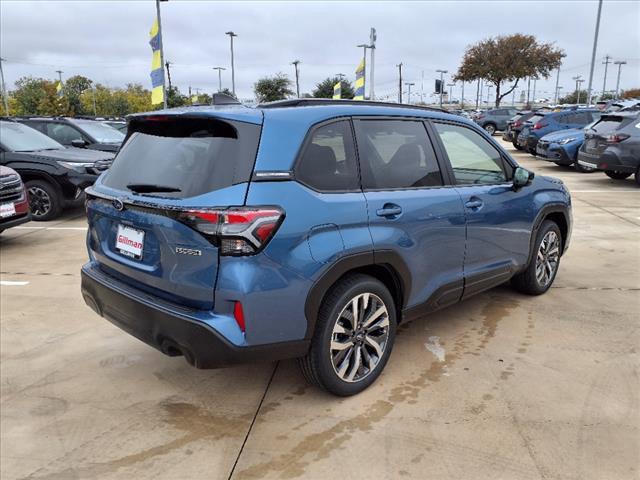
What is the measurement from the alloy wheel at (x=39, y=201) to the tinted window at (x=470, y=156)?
7110 millimetres

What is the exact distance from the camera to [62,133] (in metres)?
11.3

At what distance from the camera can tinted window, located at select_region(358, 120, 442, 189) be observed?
10.1 ft

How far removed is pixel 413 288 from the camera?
3.27 meters

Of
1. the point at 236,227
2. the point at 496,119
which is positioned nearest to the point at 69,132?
the point at 236,227

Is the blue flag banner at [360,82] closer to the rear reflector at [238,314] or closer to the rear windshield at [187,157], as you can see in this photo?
the rear windshield at [187,157]

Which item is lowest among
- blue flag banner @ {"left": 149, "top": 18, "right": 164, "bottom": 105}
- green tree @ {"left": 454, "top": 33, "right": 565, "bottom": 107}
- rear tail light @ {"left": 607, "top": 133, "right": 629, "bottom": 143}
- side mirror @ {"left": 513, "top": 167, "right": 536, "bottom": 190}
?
side mirror @ {"left": 513, "top": 167, "right": 536, "bottom": 190}

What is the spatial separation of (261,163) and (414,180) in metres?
1.17

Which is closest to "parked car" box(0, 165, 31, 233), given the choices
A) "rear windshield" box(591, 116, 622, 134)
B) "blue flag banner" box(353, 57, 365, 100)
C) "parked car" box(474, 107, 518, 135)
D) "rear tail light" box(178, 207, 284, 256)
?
"rear tail light" box(178, 207, 284, 256)

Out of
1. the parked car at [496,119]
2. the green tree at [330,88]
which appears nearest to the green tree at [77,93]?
the green tree at [330,88]

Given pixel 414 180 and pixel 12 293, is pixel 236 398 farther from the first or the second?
pixel 12 293

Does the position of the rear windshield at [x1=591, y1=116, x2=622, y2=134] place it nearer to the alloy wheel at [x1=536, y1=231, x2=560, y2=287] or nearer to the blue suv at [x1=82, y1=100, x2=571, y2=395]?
the alloy wheel at [x1=536, y1=231, x2=560, y2=287]

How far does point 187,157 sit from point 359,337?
4.55ft

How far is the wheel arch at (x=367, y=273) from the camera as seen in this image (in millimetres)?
2670

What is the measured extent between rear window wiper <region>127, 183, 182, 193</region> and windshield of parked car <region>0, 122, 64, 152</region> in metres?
6.89
